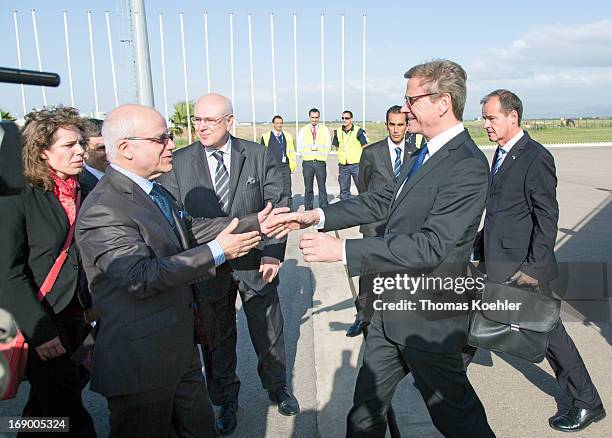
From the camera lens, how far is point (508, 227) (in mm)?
3365

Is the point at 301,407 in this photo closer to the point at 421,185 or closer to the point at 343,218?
the point at 343,218

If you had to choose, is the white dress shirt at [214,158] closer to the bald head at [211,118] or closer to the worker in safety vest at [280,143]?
the bald head at [211,118]

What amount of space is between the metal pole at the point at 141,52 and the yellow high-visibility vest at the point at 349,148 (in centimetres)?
560

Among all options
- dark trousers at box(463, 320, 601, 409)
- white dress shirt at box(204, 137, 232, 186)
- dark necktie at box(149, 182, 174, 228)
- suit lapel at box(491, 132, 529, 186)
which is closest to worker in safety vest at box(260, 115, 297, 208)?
white dress shirt at box(204, 137, 232, 186)

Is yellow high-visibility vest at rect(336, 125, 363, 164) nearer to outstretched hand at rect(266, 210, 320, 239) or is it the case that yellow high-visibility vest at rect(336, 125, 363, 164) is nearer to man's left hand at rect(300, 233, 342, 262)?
outstretched hand at rect(266, 210, 320, 239)

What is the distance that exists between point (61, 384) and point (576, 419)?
3183 millimetres

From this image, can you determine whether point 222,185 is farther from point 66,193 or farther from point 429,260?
point 429,260

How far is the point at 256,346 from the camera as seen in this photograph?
3523 millimetres

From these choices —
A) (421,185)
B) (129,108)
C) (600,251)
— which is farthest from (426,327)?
(600,251)

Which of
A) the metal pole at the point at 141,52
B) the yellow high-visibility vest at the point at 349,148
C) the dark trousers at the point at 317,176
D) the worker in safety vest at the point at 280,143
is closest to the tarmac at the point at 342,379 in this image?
the metal pole at the point at 141,52

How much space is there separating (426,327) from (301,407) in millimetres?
1580

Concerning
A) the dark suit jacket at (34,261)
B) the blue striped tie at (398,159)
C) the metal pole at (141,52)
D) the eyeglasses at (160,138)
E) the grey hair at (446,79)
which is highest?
the metal pole at (141,52)

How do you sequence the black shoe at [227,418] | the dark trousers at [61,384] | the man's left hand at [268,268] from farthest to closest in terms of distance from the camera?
the man's left hand at [268,268] → the black shoe at [227,418] → the dark trousers at [61,384]

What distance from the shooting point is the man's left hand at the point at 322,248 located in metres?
2.30
